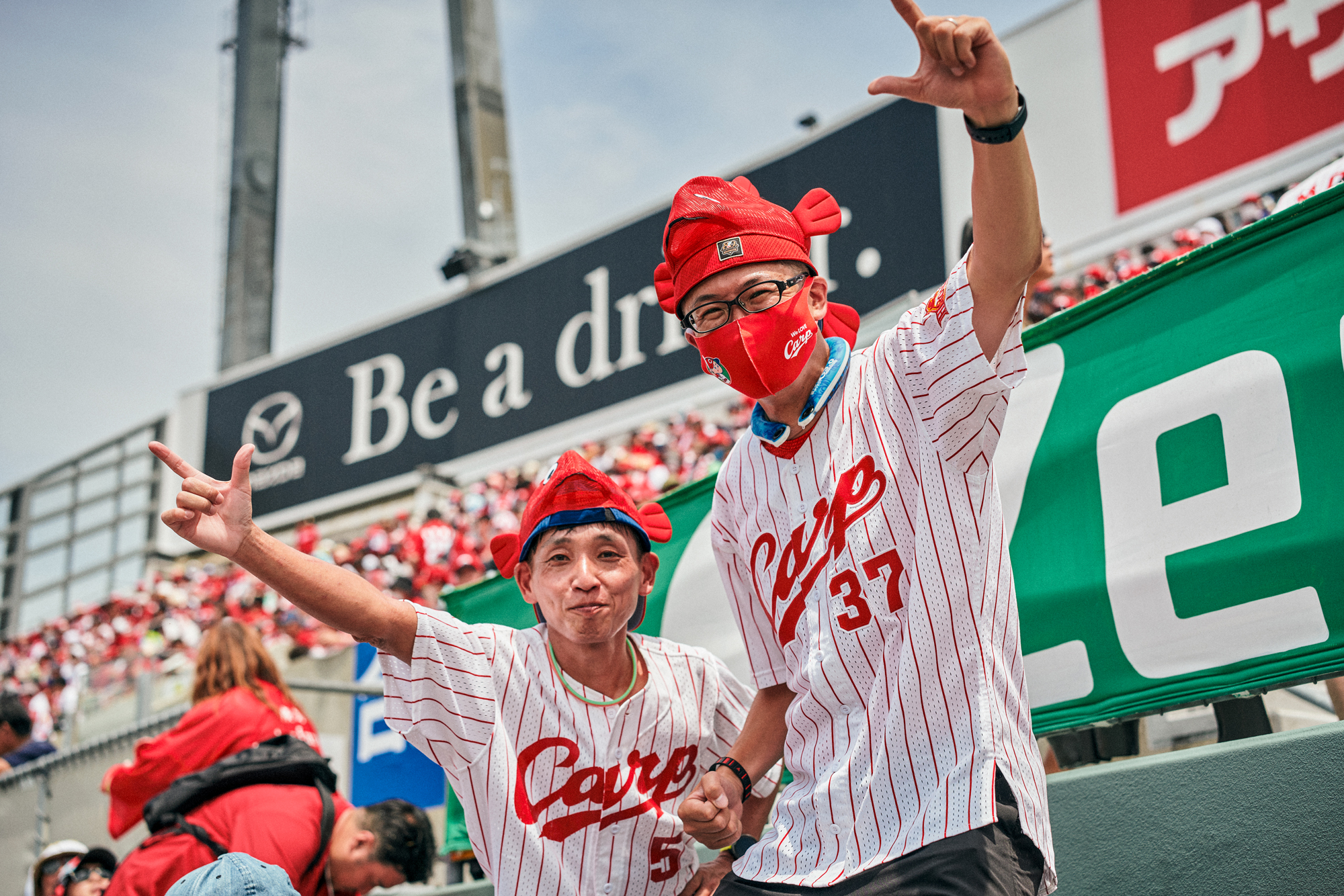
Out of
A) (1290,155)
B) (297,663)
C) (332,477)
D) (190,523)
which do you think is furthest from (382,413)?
(190,523)

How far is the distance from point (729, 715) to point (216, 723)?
79.3 inches

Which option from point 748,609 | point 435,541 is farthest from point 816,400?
point 435,541

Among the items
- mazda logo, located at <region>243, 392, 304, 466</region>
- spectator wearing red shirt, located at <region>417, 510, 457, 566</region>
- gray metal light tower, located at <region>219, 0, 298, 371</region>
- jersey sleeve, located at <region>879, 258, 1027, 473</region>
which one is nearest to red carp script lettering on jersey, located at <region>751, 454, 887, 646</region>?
jersey sleeve, located at <region>879, 258, 1027, 473</region>

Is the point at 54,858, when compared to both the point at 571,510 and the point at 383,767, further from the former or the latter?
the point at 571,510

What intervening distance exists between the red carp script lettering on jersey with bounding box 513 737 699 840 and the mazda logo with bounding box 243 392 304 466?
497 inches

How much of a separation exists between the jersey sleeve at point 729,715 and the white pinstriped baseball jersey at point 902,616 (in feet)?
1.57

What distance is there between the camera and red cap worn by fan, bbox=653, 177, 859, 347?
2070mm

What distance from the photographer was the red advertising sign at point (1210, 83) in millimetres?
7320

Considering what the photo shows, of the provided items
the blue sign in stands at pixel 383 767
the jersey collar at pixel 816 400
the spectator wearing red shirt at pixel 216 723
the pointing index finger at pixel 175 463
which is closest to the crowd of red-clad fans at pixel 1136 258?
the blue sign in stands at pixel 383 767

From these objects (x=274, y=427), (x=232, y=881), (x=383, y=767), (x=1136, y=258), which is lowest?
(x=232, y=881)

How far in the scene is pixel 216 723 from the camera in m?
3.75

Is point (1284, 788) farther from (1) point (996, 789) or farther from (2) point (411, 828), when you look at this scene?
(2) point (411, 828)

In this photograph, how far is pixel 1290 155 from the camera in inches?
294

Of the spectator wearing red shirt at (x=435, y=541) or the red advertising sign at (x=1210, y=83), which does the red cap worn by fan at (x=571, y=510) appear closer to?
the red advertising sign at (x=1210, y=83)
